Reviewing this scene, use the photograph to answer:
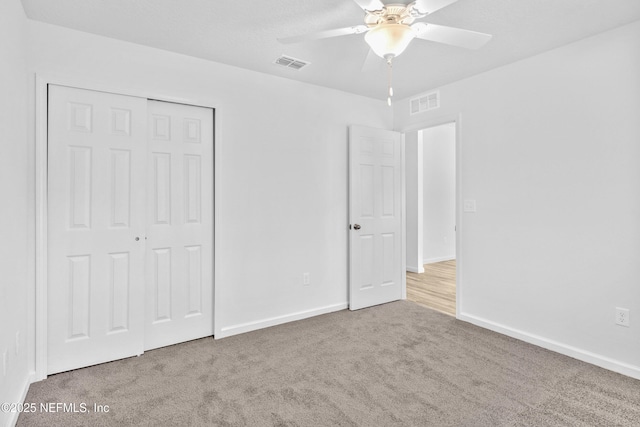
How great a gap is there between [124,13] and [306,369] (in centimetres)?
276

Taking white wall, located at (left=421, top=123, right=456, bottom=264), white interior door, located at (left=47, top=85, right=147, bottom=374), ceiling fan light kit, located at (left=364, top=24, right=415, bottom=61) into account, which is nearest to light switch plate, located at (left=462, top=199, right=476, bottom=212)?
ceiling fan light kit, located at (left=364, top=24, right=415, bottom=61)

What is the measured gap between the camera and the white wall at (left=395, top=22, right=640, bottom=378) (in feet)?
8.02

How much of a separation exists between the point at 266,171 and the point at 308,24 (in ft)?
4.60

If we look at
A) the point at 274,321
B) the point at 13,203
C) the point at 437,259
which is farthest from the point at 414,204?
the point at 13,203

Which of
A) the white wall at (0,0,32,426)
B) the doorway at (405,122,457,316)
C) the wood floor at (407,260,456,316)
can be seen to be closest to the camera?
the white wall at (0,0,32,426)

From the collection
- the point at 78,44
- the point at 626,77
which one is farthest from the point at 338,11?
the point at 626,77

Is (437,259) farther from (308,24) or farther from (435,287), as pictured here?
(308,24)

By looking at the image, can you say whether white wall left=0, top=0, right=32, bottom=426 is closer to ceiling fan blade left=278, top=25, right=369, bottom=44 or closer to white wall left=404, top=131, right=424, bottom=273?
ceiling fan blade left=278, top=25, right=369, bottom=44

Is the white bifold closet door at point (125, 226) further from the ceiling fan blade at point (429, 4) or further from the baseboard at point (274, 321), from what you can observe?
the ceiling fan blade at point (429, 4)

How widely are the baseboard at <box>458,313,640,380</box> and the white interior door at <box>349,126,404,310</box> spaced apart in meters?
0.97

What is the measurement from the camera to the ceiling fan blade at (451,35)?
5.97ft

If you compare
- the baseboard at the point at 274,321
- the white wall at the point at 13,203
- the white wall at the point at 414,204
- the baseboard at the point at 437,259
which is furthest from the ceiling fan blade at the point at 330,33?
the baseboard at the point at 437,259

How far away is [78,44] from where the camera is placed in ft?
8.15

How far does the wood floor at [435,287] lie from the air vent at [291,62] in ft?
9.82
